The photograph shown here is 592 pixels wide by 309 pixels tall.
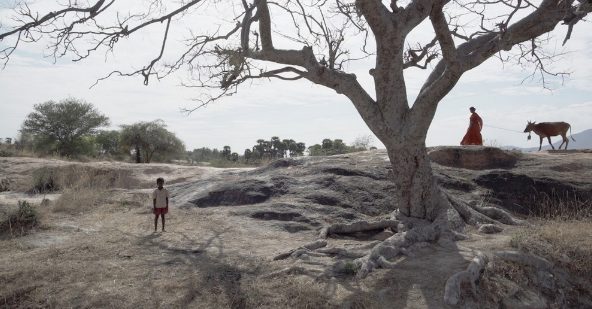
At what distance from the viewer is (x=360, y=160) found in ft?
41.2

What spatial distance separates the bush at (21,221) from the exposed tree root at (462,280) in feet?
21.0

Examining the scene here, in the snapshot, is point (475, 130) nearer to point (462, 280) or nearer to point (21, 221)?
point (462, 280)

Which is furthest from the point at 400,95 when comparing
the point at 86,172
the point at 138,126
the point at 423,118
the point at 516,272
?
the point at 138,126

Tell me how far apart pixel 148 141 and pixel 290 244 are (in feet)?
87.1

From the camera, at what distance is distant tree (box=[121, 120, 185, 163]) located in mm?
31906

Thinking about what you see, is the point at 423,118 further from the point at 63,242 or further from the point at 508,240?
the point at 63,242

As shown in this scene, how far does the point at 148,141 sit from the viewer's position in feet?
105

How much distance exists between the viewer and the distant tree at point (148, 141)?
3191 centimetres

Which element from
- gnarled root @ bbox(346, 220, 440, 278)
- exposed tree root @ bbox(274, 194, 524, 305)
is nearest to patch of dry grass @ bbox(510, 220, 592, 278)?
exposed tree root @ bbox(274, 194, 524, 305)

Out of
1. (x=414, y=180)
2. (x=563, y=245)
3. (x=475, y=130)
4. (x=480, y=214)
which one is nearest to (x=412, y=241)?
(x=414, y=180)

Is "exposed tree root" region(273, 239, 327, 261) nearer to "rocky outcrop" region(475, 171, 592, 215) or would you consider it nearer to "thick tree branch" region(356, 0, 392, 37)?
"thick tree branch" region(356, 0, 392, 37)

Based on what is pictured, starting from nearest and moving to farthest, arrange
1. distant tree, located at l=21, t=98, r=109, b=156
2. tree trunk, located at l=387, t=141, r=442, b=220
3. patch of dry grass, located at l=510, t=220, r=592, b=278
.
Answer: patch of dry grass, located at l=510, t=220, r=592, b=278, tree trunk, located at l=387, t=141, r=442, b=220, distant tree, located at l=21, t=98, r=109, b=156

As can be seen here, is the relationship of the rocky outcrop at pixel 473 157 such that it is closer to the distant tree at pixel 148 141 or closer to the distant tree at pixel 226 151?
the distant tree at pixel 148 141

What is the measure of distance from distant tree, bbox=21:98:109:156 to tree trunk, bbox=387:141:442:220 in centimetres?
2644
